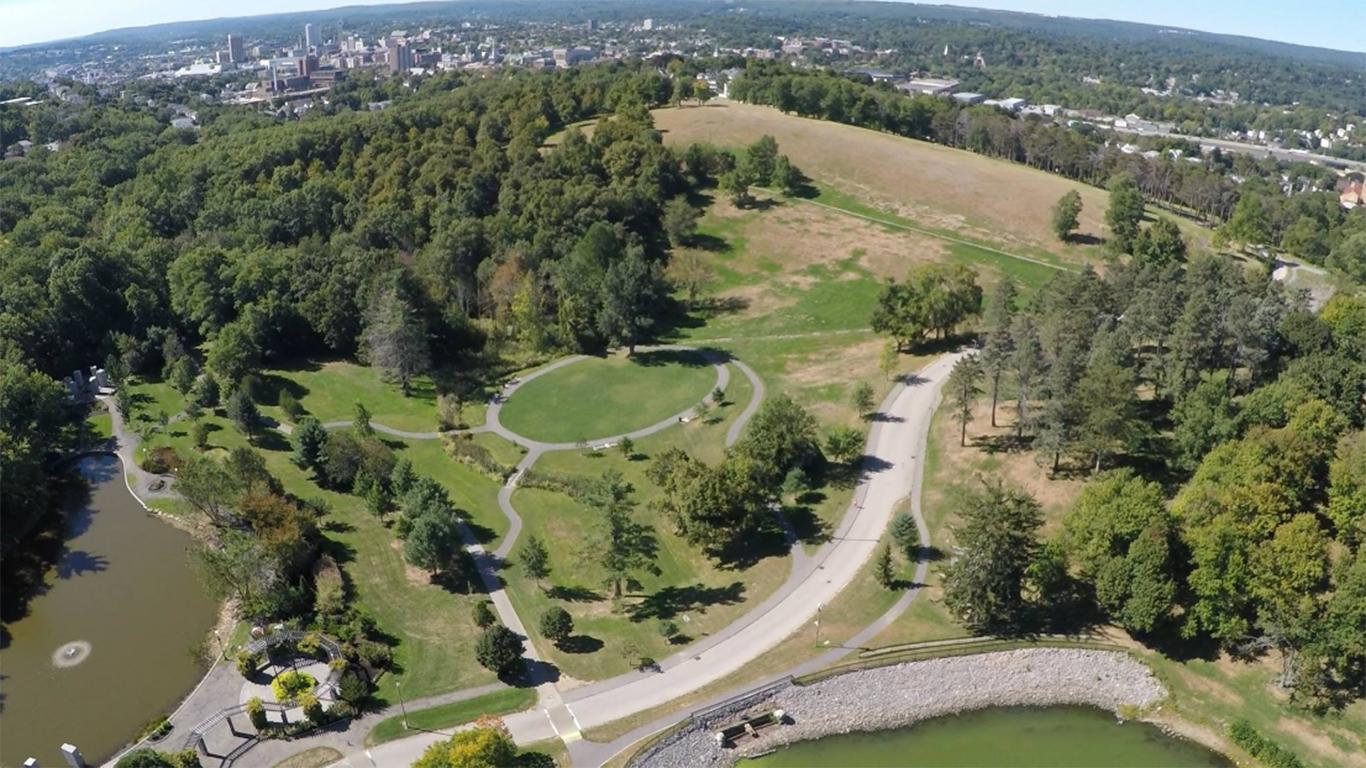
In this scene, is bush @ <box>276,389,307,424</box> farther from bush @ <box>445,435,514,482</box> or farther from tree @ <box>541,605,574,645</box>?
tree @ <box>541,605,574,645</box>

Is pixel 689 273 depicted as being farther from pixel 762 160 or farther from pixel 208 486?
pixel 208 486

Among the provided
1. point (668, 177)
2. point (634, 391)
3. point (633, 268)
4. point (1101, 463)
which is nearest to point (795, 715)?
point (1101, 463)

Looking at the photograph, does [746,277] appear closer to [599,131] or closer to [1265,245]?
[599,131]

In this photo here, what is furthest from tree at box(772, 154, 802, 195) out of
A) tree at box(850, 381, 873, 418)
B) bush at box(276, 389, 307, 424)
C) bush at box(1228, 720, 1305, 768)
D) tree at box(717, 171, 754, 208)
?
bush at box(1228, 720, 1305, 768)

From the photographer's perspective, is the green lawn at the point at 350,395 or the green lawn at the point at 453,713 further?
the green lawn at the point at 350,395

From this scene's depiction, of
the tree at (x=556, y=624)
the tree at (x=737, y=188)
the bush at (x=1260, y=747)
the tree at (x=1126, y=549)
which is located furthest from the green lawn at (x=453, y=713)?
the tree at (x=737, y=188)

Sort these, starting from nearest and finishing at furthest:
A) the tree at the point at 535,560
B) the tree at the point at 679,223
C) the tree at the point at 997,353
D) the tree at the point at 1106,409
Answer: the tree at the point at 535,560
the tree at the point at 1106,409
the tree at the point at 997,353
the tree at the point at 679,223

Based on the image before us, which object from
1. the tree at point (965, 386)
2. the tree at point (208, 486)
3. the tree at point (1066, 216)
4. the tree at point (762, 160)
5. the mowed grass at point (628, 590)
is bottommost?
the mowed grass at point (628, 590)

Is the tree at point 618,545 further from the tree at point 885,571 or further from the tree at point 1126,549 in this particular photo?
the tree at point 1126,549
